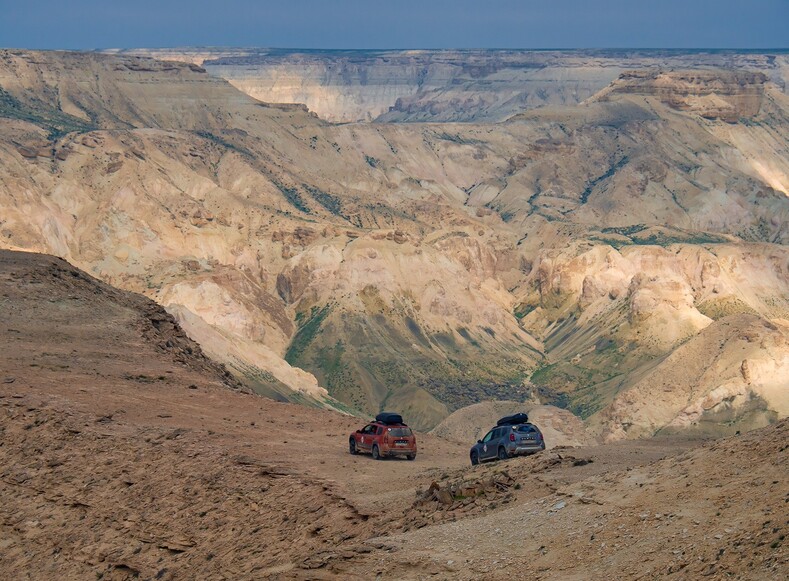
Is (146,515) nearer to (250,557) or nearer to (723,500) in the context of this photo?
(250,557)

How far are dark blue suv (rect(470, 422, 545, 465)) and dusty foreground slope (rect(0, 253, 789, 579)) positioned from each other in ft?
3.76

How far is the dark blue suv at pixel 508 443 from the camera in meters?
45.8

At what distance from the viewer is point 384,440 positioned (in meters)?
49.1

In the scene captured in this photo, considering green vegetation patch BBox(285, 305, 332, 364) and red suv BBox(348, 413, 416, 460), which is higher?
green vegetation patch BBox(285, 305, 332, 364)

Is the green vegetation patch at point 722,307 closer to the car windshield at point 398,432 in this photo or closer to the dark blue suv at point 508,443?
the car windshield at point 398,432

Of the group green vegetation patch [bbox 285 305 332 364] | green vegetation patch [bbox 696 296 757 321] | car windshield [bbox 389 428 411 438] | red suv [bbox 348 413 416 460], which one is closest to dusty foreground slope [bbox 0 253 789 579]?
red suv [bbox 348 413 416 460]

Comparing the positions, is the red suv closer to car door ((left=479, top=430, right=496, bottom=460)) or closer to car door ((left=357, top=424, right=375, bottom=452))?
car door ((left=357, top=424, right=375, bottom=452))

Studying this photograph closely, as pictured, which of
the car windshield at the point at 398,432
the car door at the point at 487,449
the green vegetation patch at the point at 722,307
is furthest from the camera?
the green vegetation patch at the point at 722,307

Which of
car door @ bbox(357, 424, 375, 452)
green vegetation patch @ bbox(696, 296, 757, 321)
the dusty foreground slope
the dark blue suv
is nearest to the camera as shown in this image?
the dusty foreground slope

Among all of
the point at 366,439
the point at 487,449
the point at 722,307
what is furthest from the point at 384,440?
the point at 722,307

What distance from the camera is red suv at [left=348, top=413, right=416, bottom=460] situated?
4903 centimetres

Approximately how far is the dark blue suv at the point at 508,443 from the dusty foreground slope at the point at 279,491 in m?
1.14

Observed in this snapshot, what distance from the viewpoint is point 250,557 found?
37.1 metres

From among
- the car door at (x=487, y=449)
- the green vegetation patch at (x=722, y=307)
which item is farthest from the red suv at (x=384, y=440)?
the green vegetation patch at (x=722, y=307)
